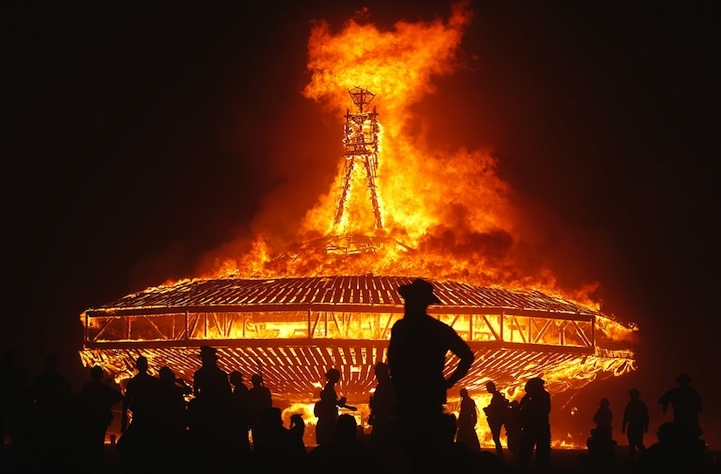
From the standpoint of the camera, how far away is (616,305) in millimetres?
50406

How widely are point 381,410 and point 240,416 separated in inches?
86.7

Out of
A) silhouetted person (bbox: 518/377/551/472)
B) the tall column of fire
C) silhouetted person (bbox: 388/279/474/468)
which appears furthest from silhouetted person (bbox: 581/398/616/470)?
the tall column of fire

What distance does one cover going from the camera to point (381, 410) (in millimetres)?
22516

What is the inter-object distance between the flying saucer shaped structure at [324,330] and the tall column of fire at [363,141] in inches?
135

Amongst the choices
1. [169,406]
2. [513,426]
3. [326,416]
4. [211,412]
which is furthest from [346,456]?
[513,426]

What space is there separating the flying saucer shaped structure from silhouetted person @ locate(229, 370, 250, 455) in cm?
1158

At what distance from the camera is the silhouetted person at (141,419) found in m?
18.2

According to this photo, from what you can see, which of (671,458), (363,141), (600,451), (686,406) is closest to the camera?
(671,458)

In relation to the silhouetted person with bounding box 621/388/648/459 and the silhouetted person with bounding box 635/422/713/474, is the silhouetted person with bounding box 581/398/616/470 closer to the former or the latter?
the silhouetted person with bounding box 621/388/648/459

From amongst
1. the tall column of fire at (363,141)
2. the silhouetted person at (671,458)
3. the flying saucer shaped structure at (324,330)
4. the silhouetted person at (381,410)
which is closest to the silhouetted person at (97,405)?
the silhouetted person at (381,410)

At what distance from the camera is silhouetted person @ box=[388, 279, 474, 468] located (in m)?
14.2

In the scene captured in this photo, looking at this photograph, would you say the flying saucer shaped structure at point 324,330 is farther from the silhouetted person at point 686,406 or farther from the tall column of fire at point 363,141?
the silhouetted person at point 686,406

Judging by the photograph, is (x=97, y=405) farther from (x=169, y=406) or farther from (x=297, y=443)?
(x=297, y=443)

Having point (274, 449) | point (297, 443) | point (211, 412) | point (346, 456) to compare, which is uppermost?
point (211, 412)
